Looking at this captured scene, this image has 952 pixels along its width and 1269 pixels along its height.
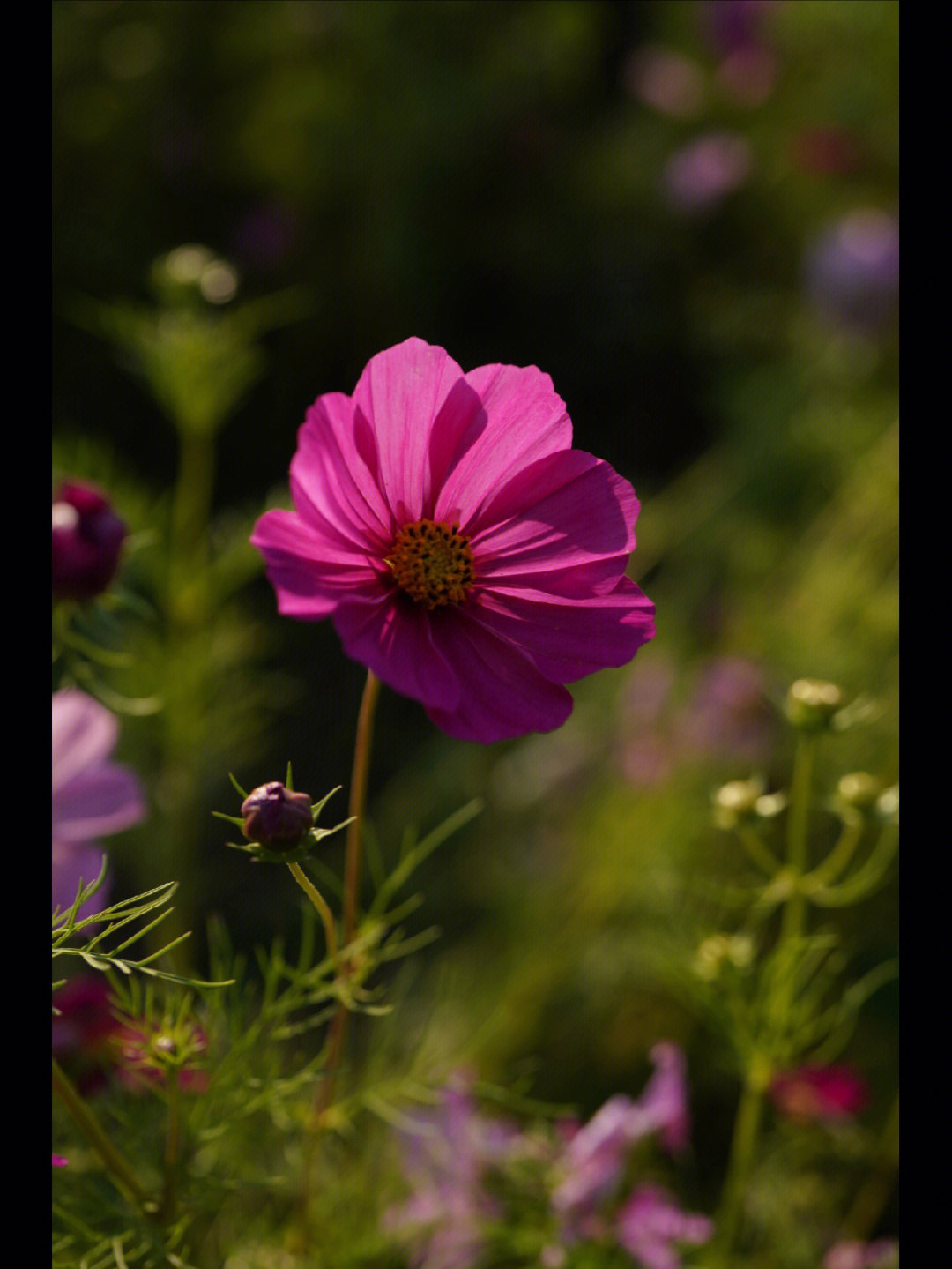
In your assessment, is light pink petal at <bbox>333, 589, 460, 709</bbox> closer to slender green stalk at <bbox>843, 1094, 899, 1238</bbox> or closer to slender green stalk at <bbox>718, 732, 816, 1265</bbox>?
slender green stalk at <bbox>718, 732, 816, 1265</bbox>

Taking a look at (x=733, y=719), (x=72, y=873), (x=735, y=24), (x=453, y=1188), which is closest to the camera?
(x=72, y=873)

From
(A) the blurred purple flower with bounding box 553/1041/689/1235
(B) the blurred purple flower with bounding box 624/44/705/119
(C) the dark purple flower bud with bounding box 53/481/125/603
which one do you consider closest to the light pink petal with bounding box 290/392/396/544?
(C) the dark purple flower bud with bounding box 53/481/125/603

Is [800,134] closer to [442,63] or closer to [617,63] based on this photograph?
[617,63]

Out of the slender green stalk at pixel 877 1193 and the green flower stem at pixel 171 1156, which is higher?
the green flower stem at pixel 171 1156

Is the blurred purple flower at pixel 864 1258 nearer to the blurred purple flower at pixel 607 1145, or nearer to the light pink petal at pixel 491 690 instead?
the blurred purple flower at pixel 607 1145

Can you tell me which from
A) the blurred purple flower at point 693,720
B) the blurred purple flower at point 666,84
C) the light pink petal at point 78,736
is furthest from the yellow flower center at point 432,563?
the blurred purple flower at point 666,84

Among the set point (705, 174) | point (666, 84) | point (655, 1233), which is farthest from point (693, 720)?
point (666, 84)

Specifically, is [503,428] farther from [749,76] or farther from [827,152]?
[749,76]

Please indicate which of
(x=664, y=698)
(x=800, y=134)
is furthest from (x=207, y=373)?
(x=800, y=134)
